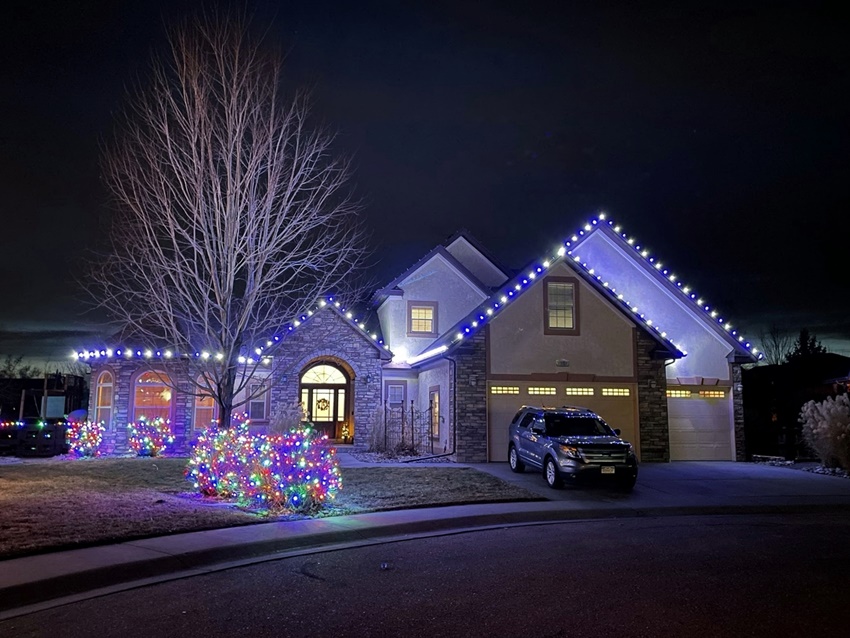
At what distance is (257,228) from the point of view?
1478cm

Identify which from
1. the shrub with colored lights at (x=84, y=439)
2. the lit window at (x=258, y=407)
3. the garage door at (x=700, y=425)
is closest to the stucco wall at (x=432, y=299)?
the lit window at (x=258, y=407)

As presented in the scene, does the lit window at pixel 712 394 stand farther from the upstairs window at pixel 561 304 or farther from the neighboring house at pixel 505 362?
the upstairs window at pixel 561 304

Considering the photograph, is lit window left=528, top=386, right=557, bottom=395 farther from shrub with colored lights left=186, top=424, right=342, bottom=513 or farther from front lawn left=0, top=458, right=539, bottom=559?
shrub with colored lights left=186, top=424, right=342, bottom=513

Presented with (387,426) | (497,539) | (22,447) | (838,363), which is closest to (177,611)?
(497,539)

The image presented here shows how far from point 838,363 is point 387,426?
131 ft

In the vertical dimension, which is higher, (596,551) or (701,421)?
(701,421)

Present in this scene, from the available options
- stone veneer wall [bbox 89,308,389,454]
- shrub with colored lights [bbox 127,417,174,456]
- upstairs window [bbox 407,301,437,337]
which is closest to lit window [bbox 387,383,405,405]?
stone veneer wall [bbox 89,308,389,454]

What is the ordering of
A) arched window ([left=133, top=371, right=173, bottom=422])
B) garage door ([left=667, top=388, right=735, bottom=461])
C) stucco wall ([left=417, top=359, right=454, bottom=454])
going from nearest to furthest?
stucco wall ([left=417, top=359, right=454, bottom=454]), garage door ([left=667, top=388, right=735, bottom=461]), arched window ([left=133, top=371, right=173, bottom=422])

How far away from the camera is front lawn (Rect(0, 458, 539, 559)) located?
995 centimetres

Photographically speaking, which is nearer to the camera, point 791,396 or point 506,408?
point 506,408

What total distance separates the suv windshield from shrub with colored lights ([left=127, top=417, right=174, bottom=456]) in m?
12.8

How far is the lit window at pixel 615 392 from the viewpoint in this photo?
73.5 ft

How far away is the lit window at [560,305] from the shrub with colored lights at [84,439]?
15167 millimetres

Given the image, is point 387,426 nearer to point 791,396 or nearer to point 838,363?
point 791,396
